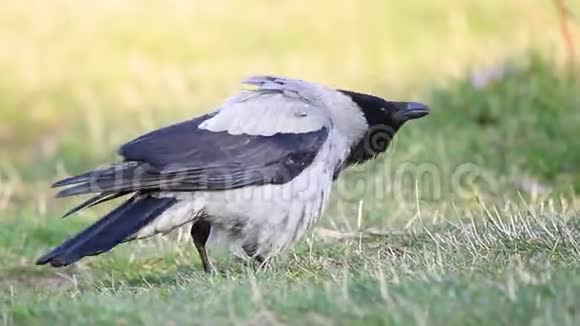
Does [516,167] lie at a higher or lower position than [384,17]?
lower

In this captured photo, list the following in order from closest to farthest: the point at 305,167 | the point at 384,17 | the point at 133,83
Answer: the point at 305,167
the point at 133,83
the point at 384,17

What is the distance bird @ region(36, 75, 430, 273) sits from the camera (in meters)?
5.15

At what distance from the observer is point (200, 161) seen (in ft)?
17.3

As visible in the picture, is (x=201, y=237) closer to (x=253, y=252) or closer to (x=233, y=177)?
(x=253, y=252)

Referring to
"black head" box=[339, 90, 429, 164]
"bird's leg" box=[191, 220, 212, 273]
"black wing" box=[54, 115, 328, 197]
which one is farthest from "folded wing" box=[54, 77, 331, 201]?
"black head" box=[339, 90, 429, 164]

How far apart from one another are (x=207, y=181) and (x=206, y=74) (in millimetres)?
7127

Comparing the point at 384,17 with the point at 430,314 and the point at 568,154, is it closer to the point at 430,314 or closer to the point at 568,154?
the point at 568,154

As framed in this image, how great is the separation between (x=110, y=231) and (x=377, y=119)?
5.40ft

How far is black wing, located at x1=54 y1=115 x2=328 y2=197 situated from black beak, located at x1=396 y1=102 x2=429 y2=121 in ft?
2.24

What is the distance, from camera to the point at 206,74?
40.3 feet

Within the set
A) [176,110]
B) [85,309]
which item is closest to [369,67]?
[176,110]

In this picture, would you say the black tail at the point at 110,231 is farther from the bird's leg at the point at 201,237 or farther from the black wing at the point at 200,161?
the bird's leg at the point at 201,237

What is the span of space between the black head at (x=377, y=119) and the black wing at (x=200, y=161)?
48 centimetres

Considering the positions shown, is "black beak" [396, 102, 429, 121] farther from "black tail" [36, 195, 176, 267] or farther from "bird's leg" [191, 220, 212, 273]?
"black tail" [36, 195, 176, 267]
